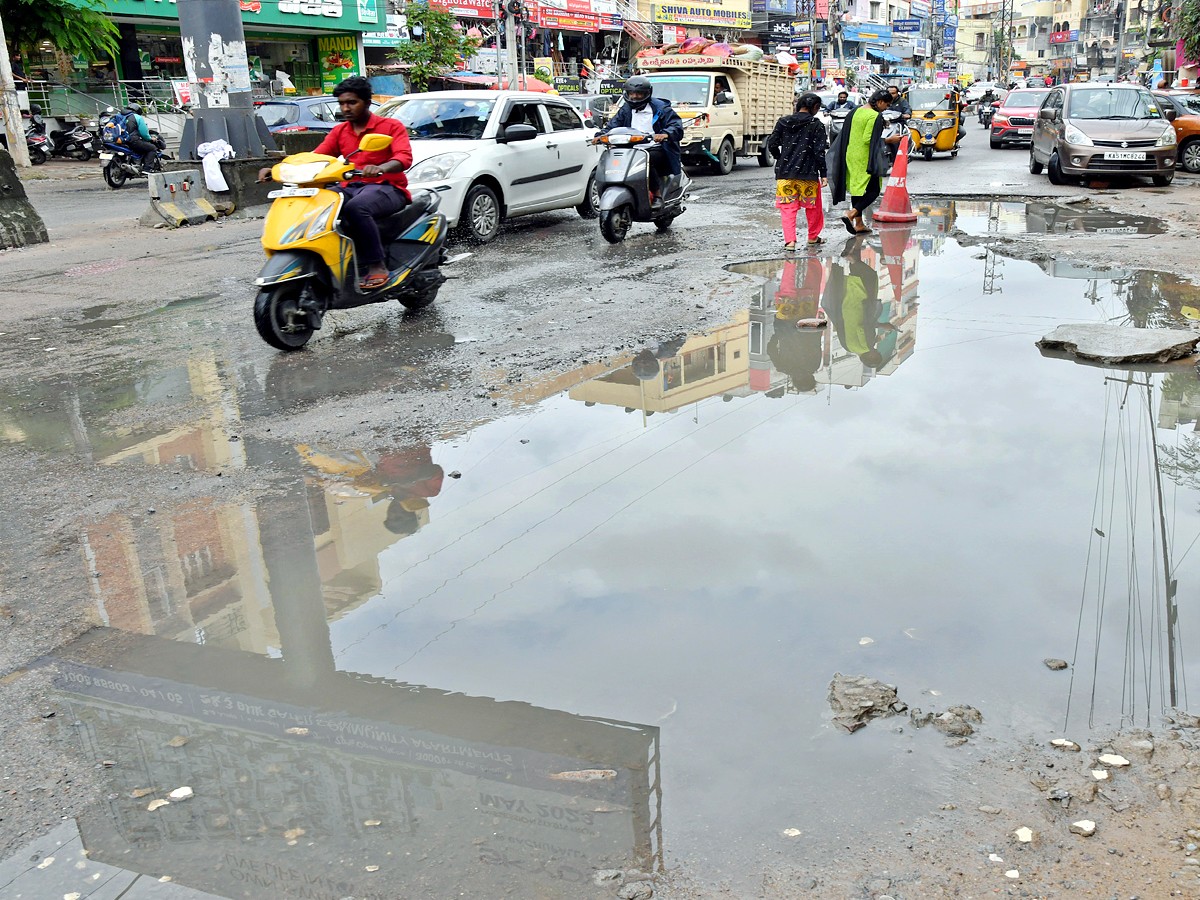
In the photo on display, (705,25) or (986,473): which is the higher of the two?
(705,25)

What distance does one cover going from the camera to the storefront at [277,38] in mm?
30594

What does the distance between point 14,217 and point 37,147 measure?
50.7ft

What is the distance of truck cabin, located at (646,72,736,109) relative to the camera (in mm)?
20688

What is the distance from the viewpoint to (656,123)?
1248 centimetres

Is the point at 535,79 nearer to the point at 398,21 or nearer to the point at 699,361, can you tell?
the point at 398,21

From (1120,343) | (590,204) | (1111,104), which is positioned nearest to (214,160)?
(590,204)

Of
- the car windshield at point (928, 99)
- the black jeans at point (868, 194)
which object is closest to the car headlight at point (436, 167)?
the black jeans at point (868, 194)

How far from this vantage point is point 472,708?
3.29 meters

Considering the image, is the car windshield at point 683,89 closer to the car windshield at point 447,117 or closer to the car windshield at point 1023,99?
the car windshield at point 447,117

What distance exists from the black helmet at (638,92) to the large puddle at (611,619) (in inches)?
265

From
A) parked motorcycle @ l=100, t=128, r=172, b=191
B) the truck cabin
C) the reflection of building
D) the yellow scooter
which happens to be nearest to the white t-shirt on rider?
the yellow scooter

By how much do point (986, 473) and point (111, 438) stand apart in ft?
14.8

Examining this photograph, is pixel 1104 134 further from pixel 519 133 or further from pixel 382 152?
pixel 382 152

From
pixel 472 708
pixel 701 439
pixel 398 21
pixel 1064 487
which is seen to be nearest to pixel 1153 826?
pixel 472 708
